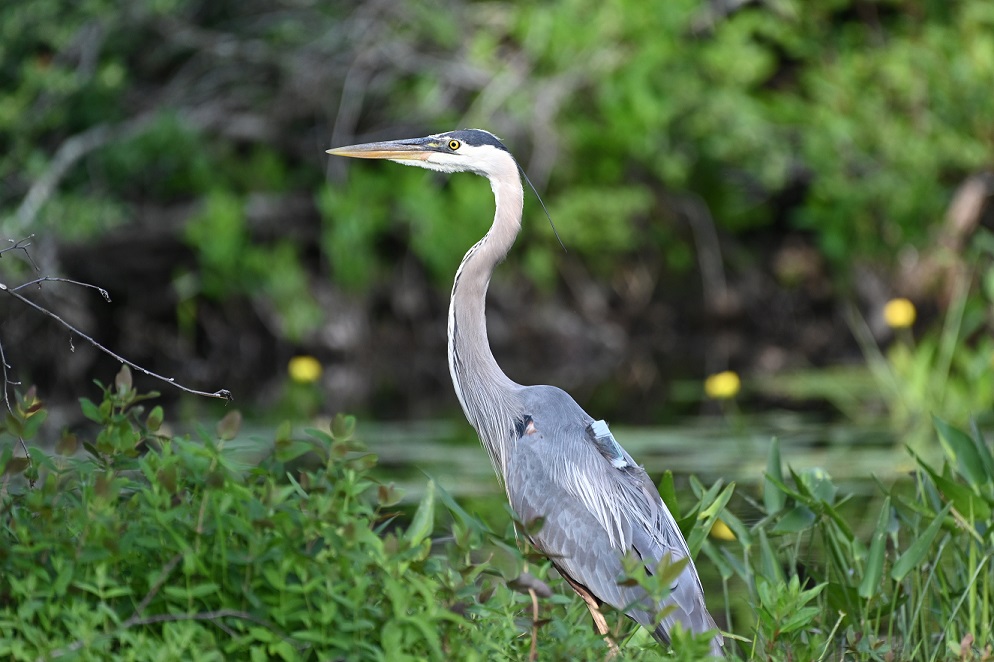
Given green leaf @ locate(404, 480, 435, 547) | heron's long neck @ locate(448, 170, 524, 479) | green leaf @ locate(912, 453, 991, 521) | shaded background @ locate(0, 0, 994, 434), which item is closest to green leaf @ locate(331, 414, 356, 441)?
green leaf @ locate(404, 480, 435, 547)

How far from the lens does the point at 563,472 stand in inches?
157

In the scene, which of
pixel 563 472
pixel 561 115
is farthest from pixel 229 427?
pixel 561 115

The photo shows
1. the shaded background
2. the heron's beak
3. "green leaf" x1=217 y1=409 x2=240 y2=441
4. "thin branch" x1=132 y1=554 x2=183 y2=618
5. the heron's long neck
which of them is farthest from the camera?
the shaded background

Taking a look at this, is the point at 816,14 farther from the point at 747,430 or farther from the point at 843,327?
the point at 747,430

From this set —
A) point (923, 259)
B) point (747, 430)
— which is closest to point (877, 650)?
point (747, 430)

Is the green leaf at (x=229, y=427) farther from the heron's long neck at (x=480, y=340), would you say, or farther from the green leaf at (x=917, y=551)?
the green leaf at (x=917, y=551)

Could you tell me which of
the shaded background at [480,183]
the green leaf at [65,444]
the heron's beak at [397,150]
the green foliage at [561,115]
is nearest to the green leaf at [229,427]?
the green leaf at [65,444]

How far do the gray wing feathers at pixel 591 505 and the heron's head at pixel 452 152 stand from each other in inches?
35.0

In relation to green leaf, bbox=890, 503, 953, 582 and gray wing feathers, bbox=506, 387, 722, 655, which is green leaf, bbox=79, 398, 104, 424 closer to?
gray wing feathers, bbox=506, 387, 722, 655

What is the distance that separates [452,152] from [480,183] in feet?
24.1

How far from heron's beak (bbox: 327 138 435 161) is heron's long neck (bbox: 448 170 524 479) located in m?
0.39

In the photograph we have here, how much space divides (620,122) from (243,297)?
370cm

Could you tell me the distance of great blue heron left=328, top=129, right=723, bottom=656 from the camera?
3.85 meters

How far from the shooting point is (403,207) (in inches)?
469
